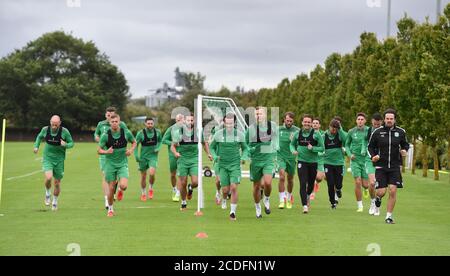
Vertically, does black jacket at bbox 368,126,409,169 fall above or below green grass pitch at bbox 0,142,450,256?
above

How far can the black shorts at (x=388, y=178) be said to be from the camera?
1722cm

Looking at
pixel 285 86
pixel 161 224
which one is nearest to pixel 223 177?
pixel 161 224

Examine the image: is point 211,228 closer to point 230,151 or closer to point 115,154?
point 230,151

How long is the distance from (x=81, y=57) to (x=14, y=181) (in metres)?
83.9

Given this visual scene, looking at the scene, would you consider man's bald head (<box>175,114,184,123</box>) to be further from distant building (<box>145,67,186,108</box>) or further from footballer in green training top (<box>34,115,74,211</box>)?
distant building (<box>145,67,186,108</box>)

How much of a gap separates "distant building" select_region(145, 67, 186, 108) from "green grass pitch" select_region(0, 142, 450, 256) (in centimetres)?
8757

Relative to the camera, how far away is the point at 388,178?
1741cm

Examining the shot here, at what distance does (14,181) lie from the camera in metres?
30.6

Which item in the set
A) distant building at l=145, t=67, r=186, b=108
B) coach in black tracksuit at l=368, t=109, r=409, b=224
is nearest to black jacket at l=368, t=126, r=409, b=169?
coach in black tracksuit at l=368, t=109, r=409, b=224

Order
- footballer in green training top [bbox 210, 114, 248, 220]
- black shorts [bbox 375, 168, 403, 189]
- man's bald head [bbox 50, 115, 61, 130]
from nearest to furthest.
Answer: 1. black shorts [bbox 375, 168, 403, 189]
2. footballer in green training top [bbox 210, 114, 248, 220]
3. man's bald head [bbox 50, 115, 61, 130]

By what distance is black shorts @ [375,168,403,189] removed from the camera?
1722 centimetres

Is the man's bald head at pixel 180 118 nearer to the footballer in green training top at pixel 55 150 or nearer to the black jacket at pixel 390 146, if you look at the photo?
the footballer in green training top at pixel 55 150

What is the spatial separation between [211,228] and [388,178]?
13.7 ft
